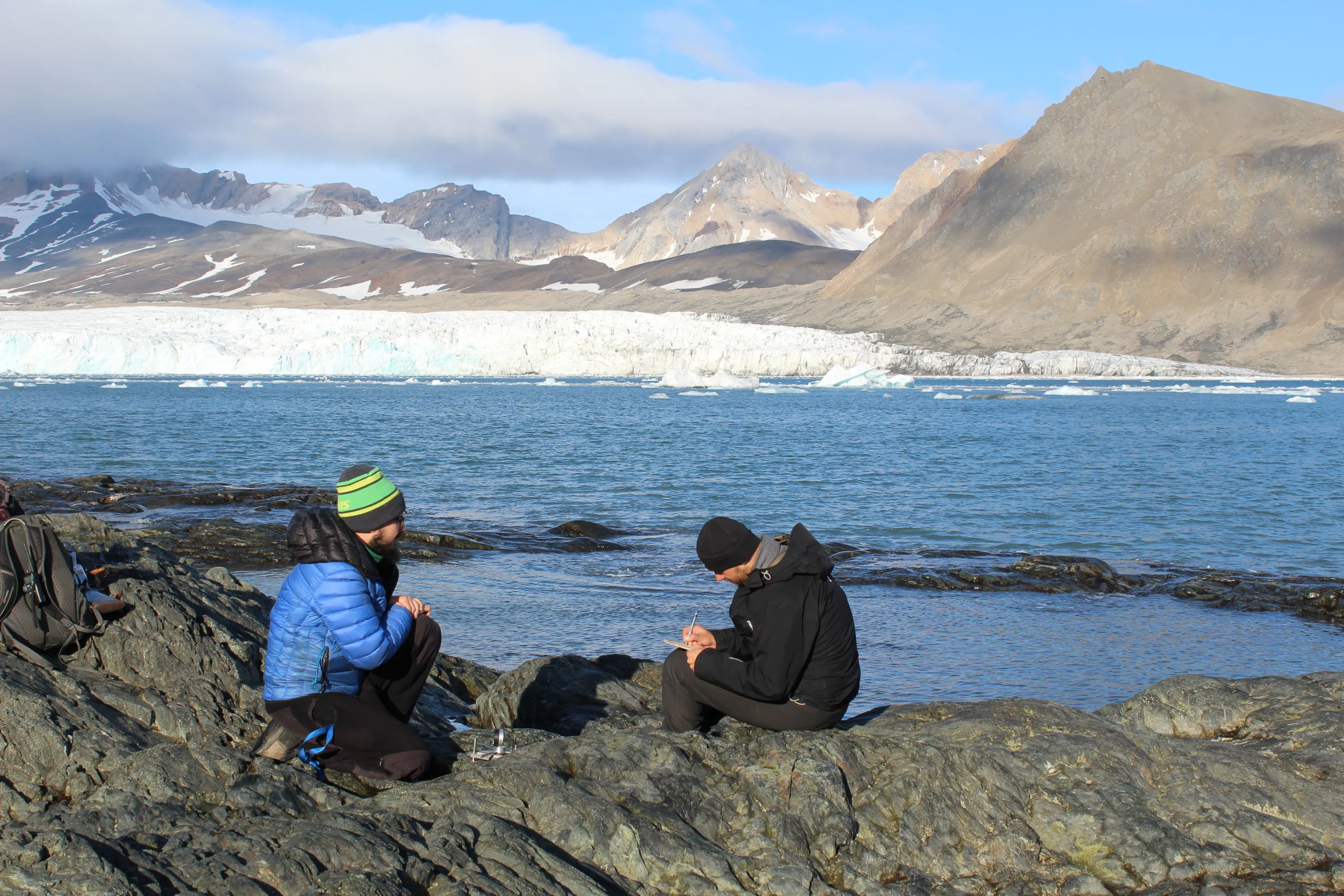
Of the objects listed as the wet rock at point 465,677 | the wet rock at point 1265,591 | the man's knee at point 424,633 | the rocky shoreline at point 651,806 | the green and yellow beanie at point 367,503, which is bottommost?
the wet rock at point 1265,591

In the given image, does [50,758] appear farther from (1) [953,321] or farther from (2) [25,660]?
(1) [953,321]

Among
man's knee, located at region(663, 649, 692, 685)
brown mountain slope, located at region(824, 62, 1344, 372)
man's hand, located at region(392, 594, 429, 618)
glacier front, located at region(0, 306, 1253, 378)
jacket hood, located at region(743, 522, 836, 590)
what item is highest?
brown mountain slope, located at region(824, 62, 1344, 372)

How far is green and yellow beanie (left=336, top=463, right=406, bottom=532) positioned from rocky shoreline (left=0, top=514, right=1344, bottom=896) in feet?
3.27

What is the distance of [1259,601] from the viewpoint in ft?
41.9

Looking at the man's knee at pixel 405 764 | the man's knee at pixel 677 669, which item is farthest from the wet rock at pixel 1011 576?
the man's knee at pixel 405 764

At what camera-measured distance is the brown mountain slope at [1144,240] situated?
4060 inches

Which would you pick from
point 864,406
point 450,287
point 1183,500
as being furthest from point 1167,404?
point 450,287

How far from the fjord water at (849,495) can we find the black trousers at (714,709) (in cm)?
365

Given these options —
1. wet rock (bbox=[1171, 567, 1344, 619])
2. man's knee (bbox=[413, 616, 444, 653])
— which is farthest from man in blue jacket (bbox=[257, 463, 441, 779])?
wet rock (bbox=[1171, 567, 1344, 619])

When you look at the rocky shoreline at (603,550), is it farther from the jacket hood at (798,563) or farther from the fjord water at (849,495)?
the jacket hood at (798,563)

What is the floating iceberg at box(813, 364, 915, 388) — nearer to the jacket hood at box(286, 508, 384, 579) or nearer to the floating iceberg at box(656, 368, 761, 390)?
the floating iceberg at box(656, 368, 761, 390)

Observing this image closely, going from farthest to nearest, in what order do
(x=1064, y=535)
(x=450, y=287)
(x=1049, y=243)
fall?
(x=450, y=287)
(x=1049, y=243)
(x=1064, y=535)

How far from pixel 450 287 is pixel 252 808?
199065 millimetres

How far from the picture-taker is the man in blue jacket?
4281 mm
